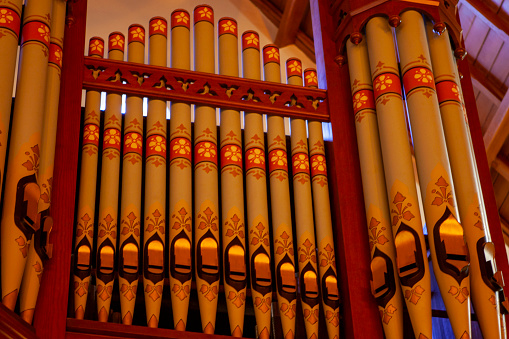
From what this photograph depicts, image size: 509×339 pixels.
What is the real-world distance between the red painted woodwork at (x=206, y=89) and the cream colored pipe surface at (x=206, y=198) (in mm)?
76

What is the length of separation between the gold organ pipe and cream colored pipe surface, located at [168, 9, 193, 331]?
660 mm

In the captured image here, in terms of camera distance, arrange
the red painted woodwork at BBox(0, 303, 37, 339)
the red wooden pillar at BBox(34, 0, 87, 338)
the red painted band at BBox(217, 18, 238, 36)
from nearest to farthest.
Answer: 1. the red painted woodwork at BBox(0, 303, 37, 339)
2. the red wooden pillar at BBox(34, 0, 87, 338)
3. the red painted band at BBox(217, 18, 238, 36)

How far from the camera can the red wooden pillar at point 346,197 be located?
3912 millimetres

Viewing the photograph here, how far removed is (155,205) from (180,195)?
0.14 metres

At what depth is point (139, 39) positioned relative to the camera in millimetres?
4633

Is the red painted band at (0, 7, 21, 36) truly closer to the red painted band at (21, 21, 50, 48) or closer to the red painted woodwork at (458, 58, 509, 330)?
the red painted band at (21, 21, 50, 48)

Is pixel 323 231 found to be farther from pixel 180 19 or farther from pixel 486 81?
pixel 486 81

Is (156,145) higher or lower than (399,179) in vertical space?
higher

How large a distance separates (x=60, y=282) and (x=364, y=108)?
187 cm

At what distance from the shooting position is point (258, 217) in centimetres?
406

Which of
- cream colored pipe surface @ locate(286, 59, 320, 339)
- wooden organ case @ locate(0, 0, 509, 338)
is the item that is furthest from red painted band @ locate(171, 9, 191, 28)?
cream colored pipe surface @ locate(286, 59, 320, 339)

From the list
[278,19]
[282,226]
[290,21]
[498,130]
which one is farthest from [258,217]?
[278,19]

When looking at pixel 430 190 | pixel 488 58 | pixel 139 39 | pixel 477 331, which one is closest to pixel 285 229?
pixel 430 190

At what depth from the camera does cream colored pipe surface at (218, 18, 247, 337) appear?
3803 millimetres
